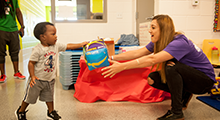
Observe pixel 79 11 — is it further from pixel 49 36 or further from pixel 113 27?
pixel 49 36

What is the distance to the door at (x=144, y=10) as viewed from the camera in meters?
2.67

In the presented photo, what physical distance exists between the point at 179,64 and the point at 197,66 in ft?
0.52

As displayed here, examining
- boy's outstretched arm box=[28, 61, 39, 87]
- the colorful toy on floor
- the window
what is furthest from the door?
boy's outstretched arm box=[28, 61, 39, 87]

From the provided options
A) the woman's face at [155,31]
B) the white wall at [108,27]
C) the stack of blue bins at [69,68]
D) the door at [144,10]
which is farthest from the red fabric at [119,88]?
the white wall at [108,27]

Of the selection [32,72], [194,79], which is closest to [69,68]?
[32,72]

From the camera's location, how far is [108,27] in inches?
134

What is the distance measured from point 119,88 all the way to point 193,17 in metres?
1.53

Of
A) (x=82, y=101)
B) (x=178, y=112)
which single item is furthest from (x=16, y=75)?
(x=178, y=112)

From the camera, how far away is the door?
8.76 feet

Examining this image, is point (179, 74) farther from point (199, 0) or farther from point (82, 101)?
point (199, 0)

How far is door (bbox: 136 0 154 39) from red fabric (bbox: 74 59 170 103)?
1.08 m

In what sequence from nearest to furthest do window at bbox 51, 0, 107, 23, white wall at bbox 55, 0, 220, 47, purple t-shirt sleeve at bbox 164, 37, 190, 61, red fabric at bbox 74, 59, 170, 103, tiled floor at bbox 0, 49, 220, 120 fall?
purple t-shirt sleeve at bbox 164, 37, 190, 61 < tiled floor at bbox 0, 49, 220, 120 < red fabric at bbox 74, 59, 170, 103 < white wall at bbox 55, 0, 220, 47 < window at bbox 51, 0, 107, 23

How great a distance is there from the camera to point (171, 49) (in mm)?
1334

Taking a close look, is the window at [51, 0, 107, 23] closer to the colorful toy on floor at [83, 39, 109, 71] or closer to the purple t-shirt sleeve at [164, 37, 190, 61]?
the colorful toy on floor at [83, 39, 109, 71]
